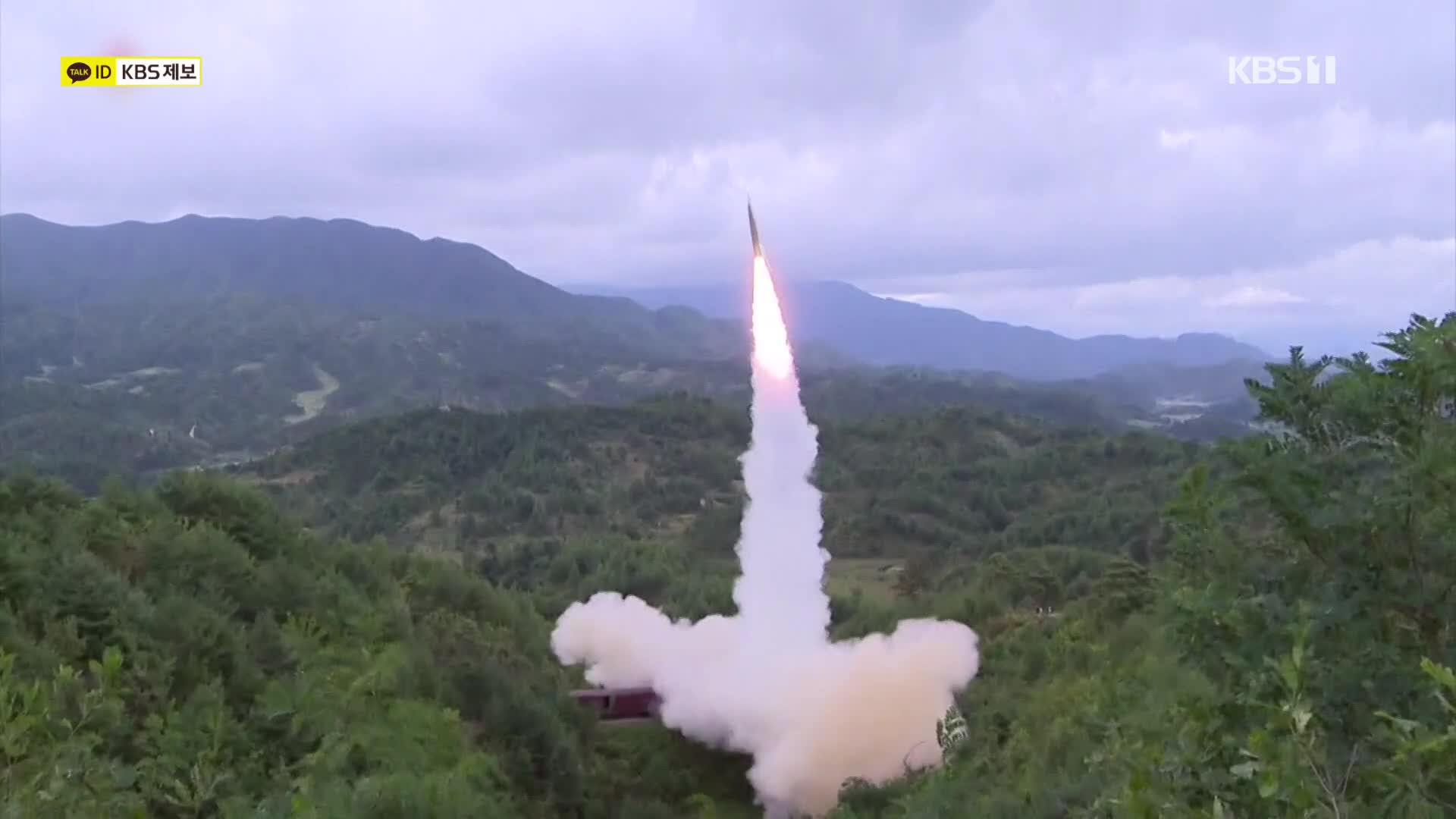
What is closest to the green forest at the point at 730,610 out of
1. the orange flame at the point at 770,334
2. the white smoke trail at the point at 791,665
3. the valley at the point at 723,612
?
the valley at the point at 723,612

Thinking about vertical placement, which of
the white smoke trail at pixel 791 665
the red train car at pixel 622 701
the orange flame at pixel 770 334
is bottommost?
the red train car at pixel 622 701

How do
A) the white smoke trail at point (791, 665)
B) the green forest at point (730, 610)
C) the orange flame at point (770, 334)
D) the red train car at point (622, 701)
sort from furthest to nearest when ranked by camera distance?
the red train car at point (622, 701)
the orange flame at point (770, 334)
the white smoke trail at point (791, 665)
the green forest at point (730, 610)

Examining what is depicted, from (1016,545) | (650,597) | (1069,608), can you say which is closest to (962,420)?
(1016,545)

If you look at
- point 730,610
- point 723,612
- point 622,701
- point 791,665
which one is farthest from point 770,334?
point 723,612

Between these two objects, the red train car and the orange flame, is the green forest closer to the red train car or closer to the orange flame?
the red train car

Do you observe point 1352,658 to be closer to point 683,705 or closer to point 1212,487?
point 1212,487

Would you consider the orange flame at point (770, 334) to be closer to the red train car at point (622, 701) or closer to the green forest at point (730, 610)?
the green forest at point (730, 610)

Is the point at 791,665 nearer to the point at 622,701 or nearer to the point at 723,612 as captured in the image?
the point at 622,701
